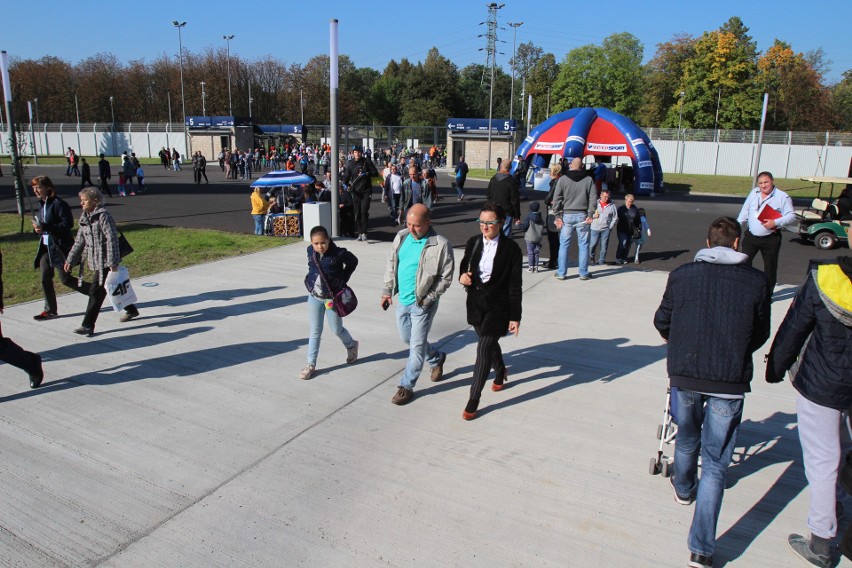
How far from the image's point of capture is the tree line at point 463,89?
189ft

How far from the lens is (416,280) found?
196 inches

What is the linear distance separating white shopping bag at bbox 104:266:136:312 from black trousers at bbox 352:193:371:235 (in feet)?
21.4

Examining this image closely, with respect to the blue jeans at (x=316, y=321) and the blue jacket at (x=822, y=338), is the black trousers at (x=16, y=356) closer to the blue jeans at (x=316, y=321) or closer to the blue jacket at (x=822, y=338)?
the blue jeans at (x=316, y=321)

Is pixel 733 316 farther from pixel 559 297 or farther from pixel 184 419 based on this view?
pixel 559 297

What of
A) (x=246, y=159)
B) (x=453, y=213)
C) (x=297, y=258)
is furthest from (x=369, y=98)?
(x=297, y=258)

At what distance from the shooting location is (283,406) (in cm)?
508

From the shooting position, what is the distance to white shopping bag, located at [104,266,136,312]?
6.56 meters

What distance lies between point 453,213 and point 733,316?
1624 cm

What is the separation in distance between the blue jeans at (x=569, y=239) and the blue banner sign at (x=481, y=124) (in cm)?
3170

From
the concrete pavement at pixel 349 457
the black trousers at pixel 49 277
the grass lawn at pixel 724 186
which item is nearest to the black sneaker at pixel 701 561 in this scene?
the concrete pavement at pixel 349 457

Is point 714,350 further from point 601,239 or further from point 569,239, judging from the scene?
point 601,239

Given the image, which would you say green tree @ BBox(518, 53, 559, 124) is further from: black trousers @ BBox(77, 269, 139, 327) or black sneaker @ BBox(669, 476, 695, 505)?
black sneaker @ BBox(669, 476, 695, 505)

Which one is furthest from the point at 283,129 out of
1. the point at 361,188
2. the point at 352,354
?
the point at 352,354

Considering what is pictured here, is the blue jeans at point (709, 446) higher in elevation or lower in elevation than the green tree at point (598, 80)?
lower
